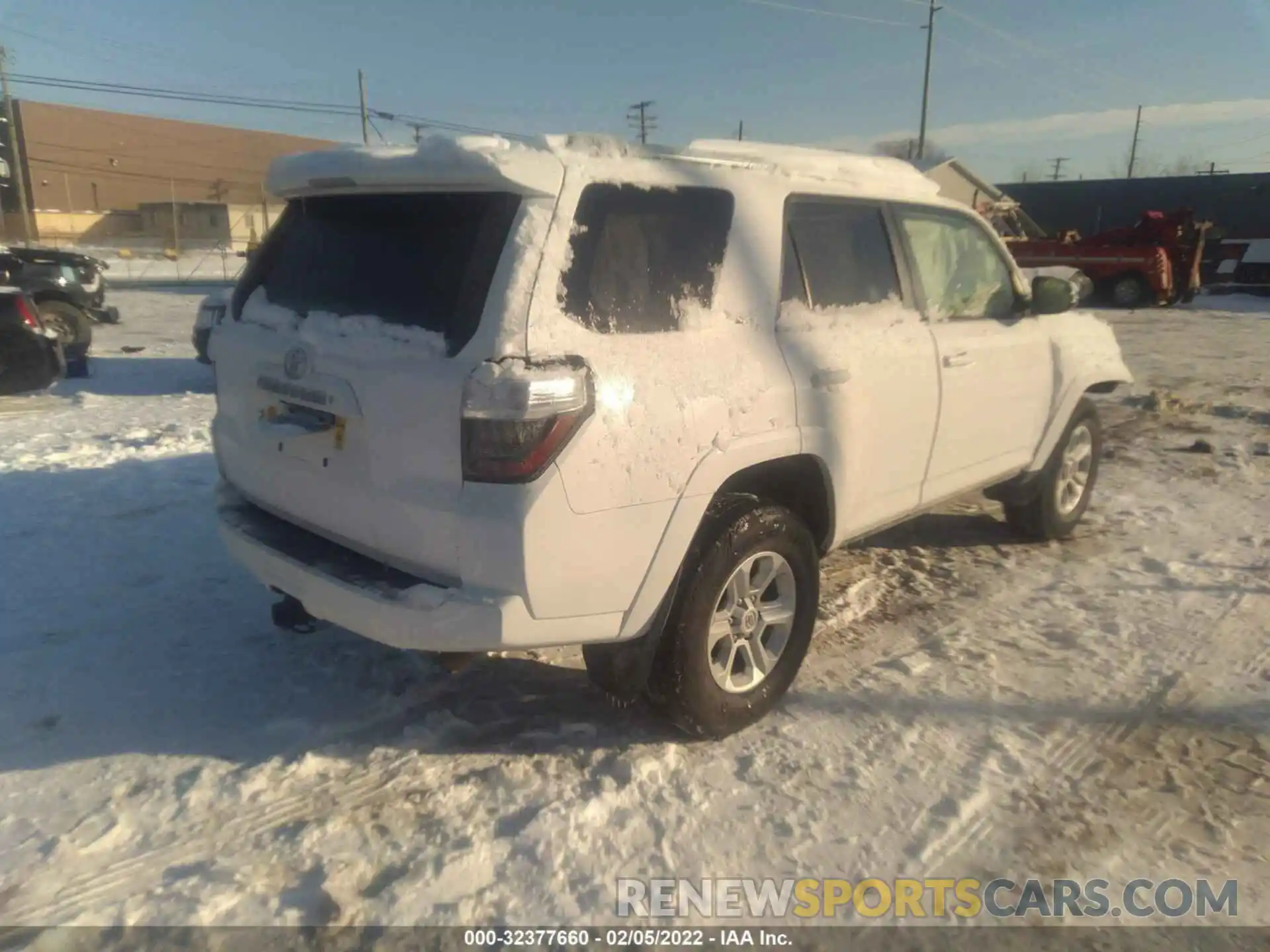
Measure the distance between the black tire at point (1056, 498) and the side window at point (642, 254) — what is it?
3019 mm

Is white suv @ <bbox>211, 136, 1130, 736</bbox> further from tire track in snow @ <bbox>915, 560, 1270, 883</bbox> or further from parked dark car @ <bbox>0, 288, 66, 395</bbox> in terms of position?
parked dark car @ <bbox>0, 288, 66, 395</bbox>

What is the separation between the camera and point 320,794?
3008mm

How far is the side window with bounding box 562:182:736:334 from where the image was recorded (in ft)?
9.13

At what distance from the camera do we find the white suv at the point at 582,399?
2645 mm

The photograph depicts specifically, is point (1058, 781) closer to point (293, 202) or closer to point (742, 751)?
point (742, 751)

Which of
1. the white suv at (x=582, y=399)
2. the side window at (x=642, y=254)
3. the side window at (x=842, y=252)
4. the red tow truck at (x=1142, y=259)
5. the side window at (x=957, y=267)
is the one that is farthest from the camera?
the red tow truck at (x=1142, y=259)

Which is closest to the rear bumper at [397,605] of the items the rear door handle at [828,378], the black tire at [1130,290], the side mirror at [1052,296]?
the rear door handle at [828,378]

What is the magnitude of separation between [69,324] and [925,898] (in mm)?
12330

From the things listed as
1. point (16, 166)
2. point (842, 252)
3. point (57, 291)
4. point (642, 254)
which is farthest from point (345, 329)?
point (16, 166)

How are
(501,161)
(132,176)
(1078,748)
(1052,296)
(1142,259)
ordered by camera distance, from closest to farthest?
(501,161) < (1078,748) < (1052,296) < (1142,259) < (132,176)

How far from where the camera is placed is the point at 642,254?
2.94 m

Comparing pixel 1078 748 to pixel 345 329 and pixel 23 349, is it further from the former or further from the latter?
pixel 23 349

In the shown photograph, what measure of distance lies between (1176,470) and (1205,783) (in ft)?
15.2

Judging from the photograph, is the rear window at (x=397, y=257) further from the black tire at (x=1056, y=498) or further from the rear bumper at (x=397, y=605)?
the black tire at (x=1056, y=498)
